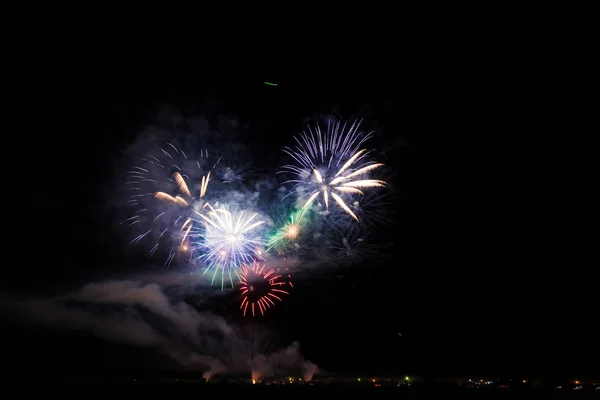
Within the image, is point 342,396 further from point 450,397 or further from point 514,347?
point 514,347

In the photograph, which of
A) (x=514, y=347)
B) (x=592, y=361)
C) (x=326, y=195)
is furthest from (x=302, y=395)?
(x=326, y=195)

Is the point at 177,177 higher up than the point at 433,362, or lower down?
higher up

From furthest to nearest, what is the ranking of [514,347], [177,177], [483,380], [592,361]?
[483,380], [514,347], [592,361], [177,177]

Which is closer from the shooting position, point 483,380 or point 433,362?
point 433,362

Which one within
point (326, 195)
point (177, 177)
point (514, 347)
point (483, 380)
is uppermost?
point (177, 177)

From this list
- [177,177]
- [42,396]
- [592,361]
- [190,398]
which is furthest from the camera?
[190,398]

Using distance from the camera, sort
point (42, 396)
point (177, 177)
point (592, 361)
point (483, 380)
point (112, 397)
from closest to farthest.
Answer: point (177, 177) → point (592, 361) → point (42, 396) → point (112, 397) → point (483, 380)

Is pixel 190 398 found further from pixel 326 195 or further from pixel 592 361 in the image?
pixel 592 361

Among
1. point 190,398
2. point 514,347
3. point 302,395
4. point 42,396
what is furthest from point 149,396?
point 514,347

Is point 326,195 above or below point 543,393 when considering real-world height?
above
